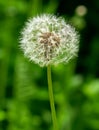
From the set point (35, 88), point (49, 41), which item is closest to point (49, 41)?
point (49, 41)

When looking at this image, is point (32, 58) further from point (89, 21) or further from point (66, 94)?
point (89, 21)

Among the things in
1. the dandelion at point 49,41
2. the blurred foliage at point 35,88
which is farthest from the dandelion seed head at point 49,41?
the blurred foliage at point 35,88

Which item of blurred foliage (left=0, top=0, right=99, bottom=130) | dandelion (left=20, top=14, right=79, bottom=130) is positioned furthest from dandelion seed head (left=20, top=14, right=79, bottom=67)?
blurred foliage (left=0, top=0, right=99, bottom=130)

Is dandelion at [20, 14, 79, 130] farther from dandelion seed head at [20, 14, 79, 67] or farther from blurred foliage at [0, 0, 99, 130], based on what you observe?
blurred foliage at [0, 0, 99, 130]

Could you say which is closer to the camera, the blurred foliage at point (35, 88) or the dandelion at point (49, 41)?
the dandelion at point (49, 41)

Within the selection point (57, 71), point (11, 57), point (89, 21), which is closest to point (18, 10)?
point (11, 57)

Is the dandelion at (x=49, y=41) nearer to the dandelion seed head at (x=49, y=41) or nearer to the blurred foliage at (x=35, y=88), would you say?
the dandelion seed head at (x=49, y=41)

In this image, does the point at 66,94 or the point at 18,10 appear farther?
the point at 18,10
